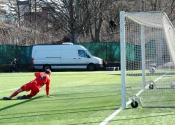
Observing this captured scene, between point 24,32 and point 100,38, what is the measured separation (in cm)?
954

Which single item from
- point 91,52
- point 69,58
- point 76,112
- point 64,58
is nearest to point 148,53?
point 76,112

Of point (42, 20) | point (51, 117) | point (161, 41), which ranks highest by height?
point (42, 20)

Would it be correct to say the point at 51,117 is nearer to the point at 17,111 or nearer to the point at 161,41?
the point at 17,111

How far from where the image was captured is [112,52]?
39656 millimetres

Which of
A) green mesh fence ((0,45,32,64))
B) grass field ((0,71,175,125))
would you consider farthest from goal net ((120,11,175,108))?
green mesh fence ((0,45,32,64))

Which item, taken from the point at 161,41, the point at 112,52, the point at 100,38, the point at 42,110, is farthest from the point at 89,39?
the point at 42,110

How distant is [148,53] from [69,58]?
20226 mm

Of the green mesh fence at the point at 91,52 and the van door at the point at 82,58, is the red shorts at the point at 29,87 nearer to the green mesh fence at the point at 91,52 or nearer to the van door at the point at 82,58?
the van door at the point at 82,58

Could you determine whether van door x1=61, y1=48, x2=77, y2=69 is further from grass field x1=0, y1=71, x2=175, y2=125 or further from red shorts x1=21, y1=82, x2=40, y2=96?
red shorts x1=21, y1=82, x2=40, y2=96

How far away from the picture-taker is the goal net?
37.1ft

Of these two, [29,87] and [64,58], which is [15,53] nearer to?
[64,58]

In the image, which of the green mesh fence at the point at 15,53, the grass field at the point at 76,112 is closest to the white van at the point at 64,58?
the green mesh fence at the point at 15,53

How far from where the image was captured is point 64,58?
37.2 m

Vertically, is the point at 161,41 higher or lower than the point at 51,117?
higher
